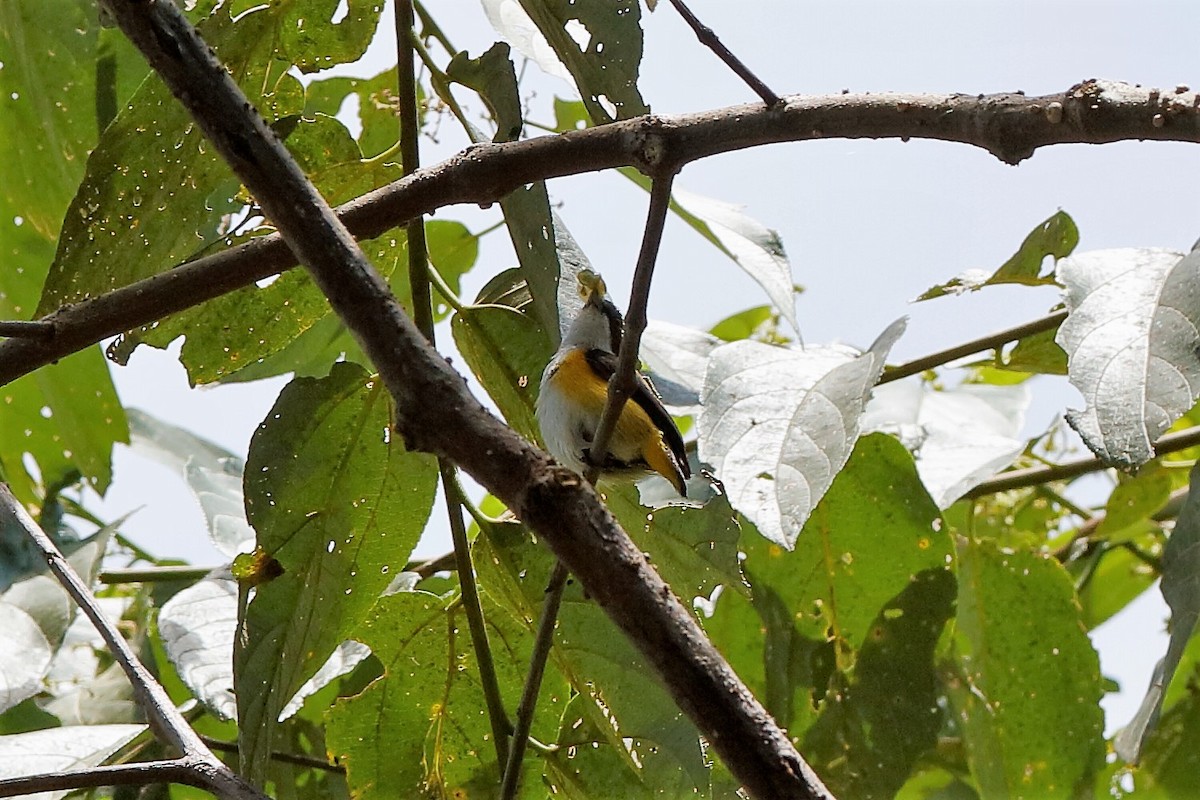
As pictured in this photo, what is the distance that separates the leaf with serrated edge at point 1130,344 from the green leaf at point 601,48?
455 mm

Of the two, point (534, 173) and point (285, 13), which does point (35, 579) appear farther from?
point (534, 173)

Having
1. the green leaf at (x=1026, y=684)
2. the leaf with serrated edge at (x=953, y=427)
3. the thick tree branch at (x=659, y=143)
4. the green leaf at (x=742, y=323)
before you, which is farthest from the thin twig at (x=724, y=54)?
the green leaf at (x=742, y=323)

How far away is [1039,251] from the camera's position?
1.40m

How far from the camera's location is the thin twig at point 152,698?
83 centimetres

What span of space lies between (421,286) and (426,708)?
1.51 ft

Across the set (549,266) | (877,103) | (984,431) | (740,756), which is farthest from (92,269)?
(984,431)

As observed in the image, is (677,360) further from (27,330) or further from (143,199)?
(27,330)

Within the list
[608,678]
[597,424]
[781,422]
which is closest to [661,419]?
[597,424]

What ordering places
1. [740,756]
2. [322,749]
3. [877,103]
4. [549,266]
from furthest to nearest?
[322,749]
[549,266]
[877,103]
[740,756]

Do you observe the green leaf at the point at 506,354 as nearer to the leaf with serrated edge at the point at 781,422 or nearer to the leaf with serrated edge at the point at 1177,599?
the leaf with serrated edge at the point at 781,422

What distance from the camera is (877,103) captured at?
2.68 ft

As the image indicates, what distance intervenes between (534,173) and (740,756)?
53 cm

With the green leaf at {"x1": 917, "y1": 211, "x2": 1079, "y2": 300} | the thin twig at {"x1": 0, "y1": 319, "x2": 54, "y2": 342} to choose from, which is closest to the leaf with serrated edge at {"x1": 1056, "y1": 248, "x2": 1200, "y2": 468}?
the green leaf at {"x1": 917, "y1": 211, "x2": 1079, "y2": 300}

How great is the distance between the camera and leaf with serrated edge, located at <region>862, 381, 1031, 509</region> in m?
1.57
